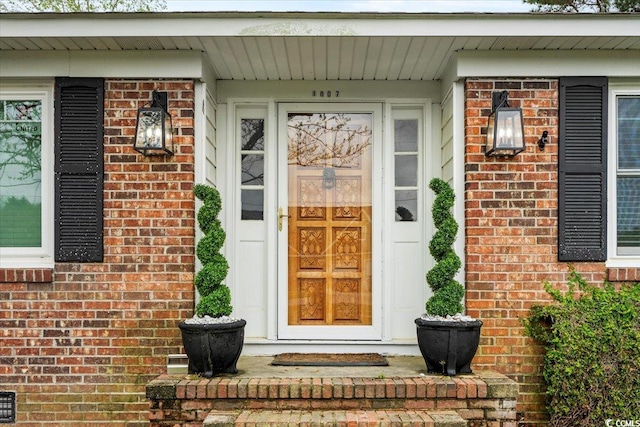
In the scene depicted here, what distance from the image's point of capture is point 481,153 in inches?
152

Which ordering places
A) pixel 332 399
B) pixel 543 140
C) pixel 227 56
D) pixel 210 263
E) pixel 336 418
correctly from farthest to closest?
pixel 227 56
pixel 543 140
pixel 210 263
pixel 332 399
pixel 336 418

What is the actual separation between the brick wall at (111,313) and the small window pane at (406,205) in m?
1.69

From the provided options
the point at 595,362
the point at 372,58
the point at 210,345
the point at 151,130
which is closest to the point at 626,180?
the point at 595,362

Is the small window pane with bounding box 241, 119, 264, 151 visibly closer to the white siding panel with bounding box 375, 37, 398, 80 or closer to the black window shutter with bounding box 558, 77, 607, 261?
the white siding panel with bounding box 375, 37, 398, 80

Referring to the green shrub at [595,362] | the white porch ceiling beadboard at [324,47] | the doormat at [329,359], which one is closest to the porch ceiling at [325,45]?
the white porch ceiling beadboard at [324,47]

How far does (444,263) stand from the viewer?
3.56 m

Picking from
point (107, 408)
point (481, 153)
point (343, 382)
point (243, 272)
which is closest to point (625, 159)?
point (481, 153)

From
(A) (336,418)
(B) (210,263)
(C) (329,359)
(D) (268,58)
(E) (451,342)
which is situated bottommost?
(A) (336,418)

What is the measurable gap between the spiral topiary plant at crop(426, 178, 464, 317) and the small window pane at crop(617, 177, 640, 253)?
1356 millimetres

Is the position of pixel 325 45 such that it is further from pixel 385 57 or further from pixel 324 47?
pixel 385 57

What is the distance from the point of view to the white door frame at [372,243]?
4.37 meters

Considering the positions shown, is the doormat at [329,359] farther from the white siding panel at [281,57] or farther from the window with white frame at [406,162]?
the white siding panel at [281,57]

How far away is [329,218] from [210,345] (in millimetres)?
1509

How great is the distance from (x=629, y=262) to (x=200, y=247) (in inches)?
122
